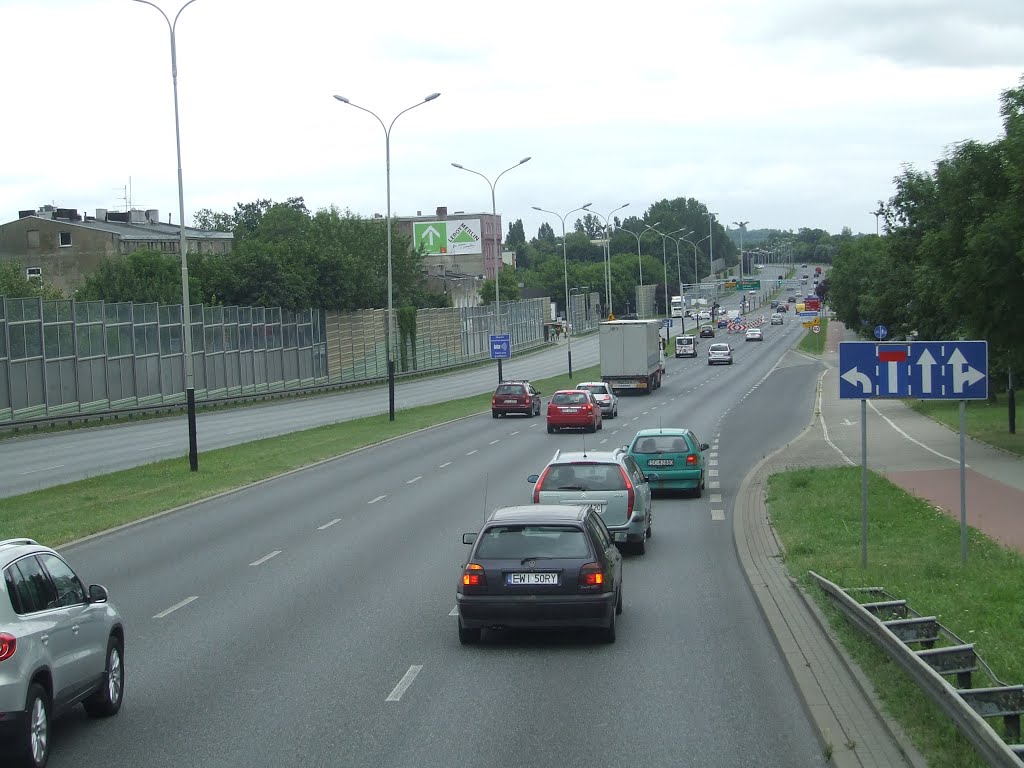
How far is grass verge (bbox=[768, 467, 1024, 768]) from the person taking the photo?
9.00 meters

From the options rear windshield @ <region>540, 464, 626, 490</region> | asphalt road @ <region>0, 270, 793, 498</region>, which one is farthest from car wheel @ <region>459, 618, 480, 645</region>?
asphalt road @ <region>0, 270, 793, 498</region>

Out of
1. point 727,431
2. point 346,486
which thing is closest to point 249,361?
point 727,431

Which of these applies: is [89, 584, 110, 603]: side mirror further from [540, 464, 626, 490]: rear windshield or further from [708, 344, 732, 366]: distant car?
[708, 344, 732, 366]: distant car

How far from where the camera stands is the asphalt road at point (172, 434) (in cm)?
3588

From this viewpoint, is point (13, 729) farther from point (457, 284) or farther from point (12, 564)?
point (457, 284)

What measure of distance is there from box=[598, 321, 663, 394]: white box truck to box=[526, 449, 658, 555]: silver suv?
48.1 metres

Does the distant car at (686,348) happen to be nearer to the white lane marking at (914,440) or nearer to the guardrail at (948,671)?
the white lane marking at (914,440)

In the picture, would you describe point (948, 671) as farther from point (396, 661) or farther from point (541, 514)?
point (396, 661)

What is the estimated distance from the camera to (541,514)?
512 inches

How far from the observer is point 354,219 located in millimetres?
157750

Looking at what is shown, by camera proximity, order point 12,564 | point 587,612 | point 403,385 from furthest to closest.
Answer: point 403,385 → point 587,612 → point 12,564

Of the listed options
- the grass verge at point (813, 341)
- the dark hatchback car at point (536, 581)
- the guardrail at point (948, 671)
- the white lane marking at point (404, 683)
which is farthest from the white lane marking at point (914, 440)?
the grass verge at point (813, 341)

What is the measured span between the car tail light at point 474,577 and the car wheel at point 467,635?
45cm

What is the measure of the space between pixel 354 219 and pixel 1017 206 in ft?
432
